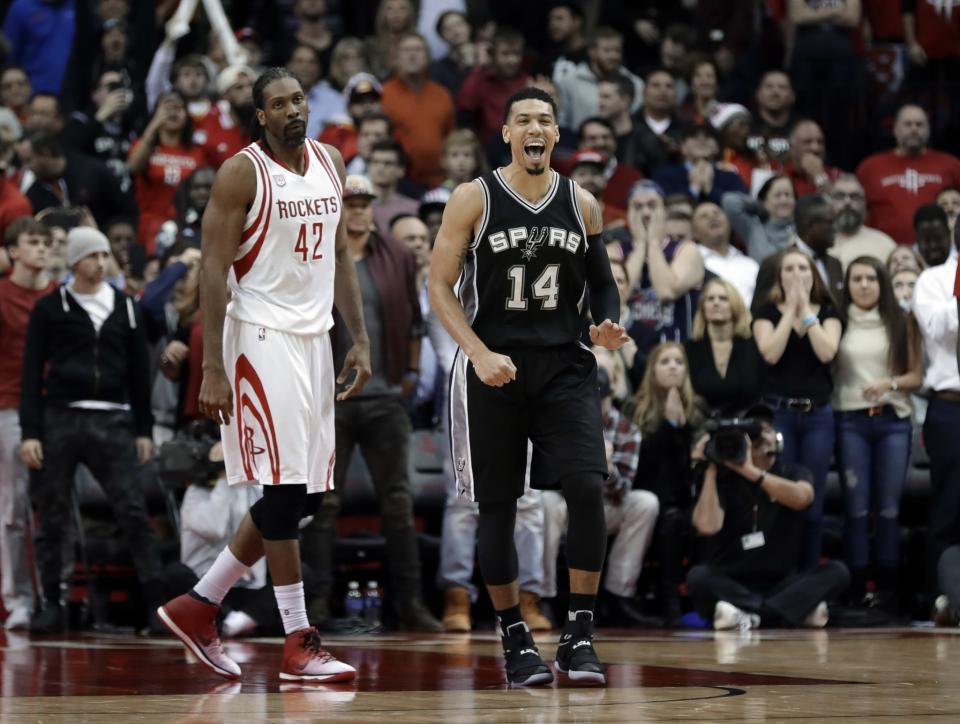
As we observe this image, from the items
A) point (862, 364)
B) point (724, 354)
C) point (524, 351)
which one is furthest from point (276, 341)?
point (862, 364)

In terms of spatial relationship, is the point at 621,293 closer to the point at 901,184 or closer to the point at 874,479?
the point at 874,479

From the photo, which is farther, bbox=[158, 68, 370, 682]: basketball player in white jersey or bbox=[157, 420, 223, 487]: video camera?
bbox=[157, 420, 223, 487]: video camera

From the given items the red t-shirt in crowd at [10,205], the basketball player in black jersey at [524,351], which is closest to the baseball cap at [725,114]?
the red t-shirt in crowd at [10,205]

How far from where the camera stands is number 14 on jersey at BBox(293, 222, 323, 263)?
21.5 ft

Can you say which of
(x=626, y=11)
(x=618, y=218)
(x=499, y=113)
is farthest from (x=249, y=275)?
(x=626, y=11)

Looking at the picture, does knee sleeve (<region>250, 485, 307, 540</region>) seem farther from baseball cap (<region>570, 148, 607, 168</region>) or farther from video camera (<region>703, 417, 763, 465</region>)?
baseball cap (<region>570, 148, 607, 168</region>)

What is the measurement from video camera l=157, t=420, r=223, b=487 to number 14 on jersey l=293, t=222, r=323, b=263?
349 cm

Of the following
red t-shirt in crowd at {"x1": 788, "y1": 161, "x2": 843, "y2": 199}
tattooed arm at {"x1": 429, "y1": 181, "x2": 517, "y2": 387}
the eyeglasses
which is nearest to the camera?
tattooed arm at {"x1": 429, "y1": 181, "x2": 517, "y2": 387}

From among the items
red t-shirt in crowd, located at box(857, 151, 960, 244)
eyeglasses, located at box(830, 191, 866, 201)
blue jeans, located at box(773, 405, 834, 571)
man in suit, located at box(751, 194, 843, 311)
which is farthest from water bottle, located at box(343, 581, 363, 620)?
red t-shirt in crowd, located at box(857, 151, 960, 244)

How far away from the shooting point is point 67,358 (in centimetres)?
1005

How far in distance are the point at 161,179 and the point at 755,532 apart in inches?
237

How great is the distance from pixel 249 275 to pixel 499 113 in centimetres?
822

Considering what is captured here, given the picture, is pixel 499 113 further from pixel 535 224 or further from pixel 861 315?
pixel 535 224

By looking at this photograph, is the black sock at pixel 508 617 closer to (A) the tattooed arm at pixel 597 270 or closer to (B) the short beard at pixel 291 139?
(A) the tattooed arm at pixel 597 270
